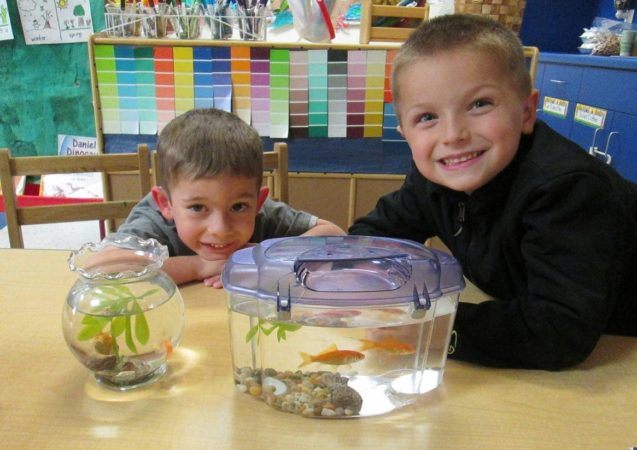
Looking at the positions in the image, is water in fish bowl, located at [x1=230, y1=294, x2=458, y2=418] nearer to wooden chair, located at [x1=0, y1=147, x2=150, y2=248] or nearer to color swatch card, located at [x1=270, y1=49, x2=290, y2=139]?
wooden chair, located at [x1=0, y1=147, x2=150, y2=248]

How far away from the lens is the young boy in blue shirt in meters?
0.97

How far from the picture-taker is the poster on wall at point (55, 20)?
2.86m

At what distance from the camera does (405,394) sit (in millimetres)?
645

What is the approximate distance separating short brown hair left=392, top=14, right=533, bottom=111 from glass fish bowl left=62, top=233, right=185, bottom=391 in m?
0.50

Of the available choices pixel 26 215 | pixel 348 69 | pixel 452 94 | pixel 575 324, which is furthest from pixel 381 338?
pixel 348 69

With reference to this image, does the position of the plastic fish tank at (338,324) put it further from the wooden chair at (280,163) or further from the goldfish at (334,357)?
the wooden chair at (280,163)

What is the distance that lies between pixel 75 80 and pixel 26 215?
1948mm

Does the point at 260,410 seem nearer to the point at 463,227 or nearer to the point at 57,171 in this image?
the point at 463,227

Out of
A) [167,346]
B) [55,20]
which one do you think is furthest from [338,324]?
[55,20]

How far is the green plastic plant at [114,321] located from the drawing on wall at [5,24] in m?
2.81

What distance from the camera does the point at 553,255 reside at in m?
0.76

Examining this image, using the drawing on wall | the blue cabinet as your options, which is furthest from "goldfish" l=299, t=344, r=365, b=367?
the drawing on wall

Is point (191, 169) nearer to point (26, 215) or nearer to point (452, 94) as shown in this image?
point (452, 94)

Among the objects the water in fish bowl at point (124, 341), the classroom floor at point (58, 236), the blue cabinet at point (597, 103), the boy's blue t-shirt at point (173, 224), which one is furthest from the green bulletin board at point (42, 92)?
the water in fish bowl at point (124, 341)
